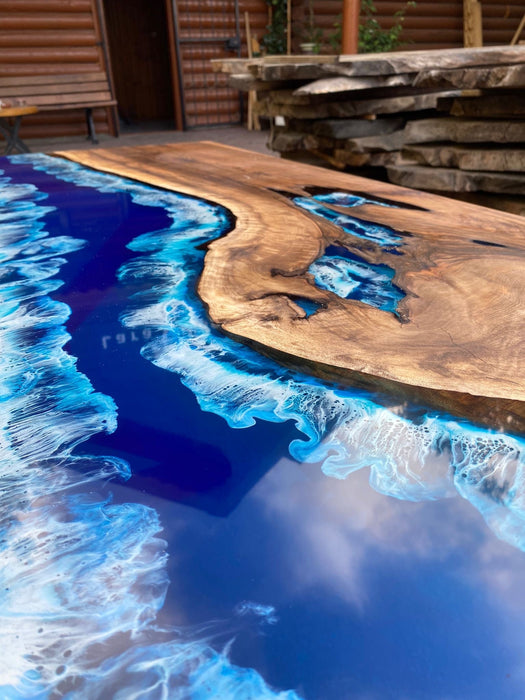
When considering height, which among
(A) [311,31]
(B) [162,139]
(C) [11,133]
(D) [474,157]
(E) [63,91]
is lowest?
(B) [162,139]

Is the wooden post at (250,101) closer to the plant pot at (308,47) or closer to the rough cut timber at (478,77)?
the plant pot at (308,47)

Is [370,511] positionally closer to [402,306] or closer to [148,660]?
[148,660]

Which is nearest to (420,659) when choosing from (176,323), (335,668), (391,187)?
(335,668)

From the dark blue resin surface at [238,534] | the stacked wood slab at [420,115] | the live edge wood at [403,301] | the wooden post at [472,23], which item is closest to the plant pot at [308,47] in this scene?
the wooden post at [472,23]

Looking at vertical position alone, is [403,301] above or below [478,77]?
below

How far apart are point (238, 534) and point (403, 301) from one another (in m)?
0.48

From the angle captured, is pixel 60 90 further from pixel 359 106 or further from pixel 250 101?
pixel 359 106

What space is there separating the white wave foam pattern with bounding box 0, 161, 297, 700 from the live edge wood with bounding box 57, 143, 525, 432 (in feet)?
0.83

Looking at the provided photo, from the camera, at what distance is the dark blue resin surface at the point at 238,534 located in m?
0.36

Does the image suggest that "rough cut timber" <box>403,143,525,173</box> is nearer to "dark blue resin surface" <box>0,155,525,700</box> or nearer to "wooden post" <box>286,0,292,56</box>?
"dark blue resin surface" <box>0,155,525,700</box>


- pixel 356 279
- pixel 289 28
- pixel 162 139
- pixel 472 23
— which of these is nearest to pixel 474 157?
pixel 356 279

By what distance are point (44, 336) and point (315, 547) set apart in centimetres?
51

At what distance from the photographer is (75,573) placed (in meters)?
0.43

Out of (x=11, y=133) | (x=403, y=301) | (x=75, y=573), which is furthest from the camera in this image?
(x=11, y=133)
